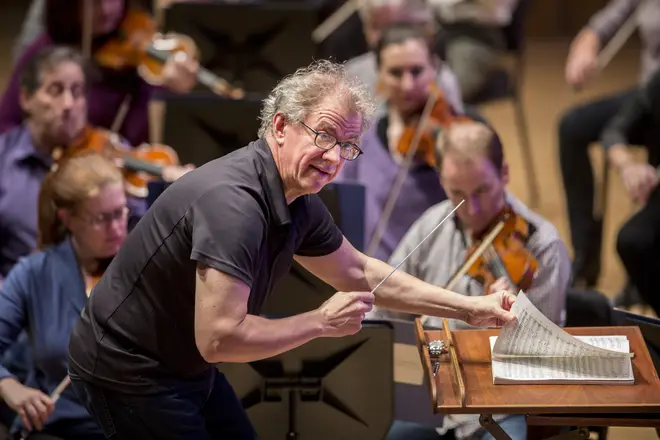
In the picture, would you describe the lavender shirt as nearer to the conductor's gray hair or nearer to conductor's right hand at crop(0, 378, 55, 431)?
conductor's right hand at crop(0, 378, 55, 431)

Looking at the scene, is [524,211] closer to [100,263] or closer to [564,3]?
[100,263]

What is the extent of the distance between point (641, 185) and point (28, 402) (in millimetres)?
2160

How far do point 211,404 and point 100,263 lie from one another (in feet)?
2.39

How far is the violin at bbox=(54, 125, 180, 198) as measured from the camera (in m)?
3.66

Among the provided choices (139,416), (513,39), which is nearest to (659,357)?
(139,416)

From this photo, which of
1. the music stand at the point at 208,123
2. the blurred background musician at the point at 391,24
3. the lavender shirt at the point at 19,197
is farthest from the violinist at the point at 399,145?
the lavender shirt at the point at 19,197

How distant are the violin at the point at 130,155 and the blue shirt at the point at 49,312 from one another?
0.84 metres

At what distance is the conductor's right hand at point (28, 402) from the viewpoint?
2.59 m

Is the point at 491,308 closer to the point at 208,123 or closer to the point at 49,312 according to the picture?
the point at 49,312

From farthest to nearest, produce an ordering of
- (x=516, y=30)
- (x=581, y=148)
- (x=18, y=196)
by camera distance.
Answer: (x=516, y=30) < (x=581, y=148) < (x=18, y=196)

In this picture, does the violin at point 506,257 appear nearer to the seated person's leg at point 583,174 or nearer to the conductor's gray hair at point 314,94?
the conductor's gray hair at point 314,94

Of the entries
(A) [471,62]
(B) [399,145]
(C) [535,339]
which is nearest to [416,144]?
(B) [399,145]

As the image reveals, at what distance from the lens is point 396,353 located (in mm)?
2695

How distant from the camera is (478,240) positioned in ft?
9.52
